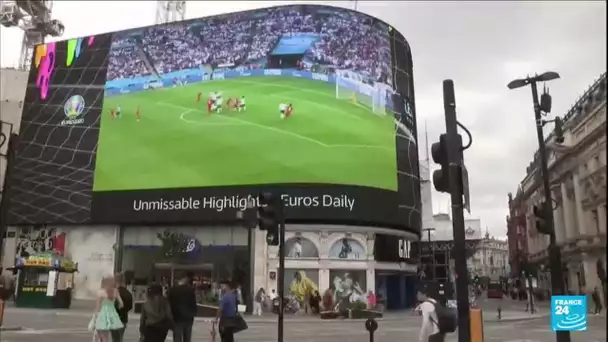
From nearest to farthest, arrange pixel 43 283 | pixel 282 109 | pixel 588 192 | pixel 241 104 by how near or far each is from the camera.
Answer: pixel 588 192 < pixel 43 283 < pixel 282 109 < pixel 241 104

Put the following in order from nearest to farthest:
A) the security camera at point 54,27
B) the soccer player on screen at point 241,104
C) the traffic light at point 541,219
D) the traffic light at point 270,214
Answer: the traffic light at point 541,219, the traffic light at point 270,214, the soccer player on screen at point 241,104, the security camera at point 54,27

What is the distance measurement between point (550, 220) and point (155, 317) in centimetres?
738

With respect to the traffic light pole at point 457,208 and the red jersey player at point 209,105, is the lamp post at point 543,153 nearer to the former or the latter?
the traffic light pole at point 457,208

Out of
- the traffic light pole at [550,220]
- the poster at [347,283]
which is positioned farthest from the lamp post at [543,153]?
the poster at [347,283]

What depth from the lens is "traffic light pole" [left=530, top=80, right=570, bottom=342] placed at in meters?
7.17

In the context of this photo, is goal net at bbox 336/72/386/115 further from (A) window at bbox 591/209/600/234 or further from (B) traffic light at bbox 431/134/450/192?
(A) window at bbox 591/209/600/234

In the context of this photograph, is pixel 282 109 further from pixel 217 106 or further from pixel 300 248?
pixel 300 248

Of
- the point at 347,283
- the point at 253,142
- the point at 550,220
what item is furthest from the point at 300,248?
the point at 550,220

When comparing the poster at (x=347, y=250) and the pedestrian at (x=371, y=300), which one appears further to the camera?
the poster at (x=347, y=250)

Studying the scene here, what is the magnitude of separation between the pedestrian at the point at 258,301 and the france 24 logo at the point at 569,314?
1192 inches

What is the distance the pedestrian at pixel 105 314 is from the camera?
10.4 meters

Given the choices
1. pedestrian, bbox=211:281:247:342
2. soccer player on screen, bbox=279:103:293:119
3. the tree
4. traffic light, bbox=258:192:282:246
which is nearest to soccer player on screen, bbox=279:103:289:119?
soccer player on screen, bbox=279:103:293:119

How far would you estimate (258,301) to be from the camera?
36.8 m

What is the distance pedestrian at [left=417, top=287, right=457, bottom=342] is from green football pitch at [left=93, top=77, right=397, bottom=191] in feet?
101
